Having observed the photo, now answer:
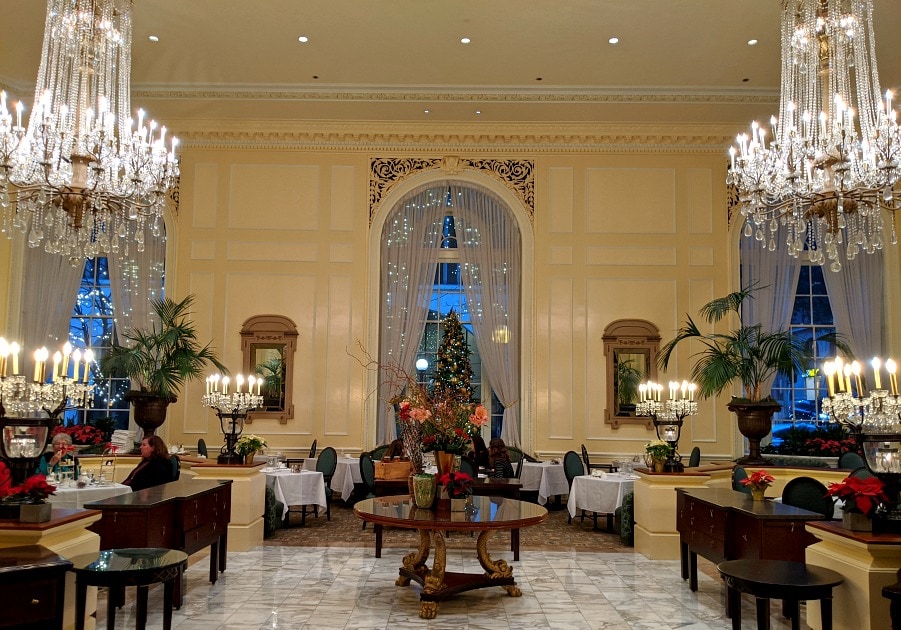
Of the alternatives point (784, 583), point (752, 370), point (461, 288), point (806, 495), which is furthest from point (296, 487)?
point (784, 583)

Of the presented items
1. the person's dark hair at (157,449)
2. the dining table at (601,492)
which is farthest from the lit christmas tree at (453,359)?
the person's dark hair at (157,449)

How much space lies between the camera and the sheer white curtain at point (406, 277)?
12.9 m

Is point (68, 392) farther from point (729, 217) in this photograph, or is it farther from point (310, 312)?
point (729, 217)

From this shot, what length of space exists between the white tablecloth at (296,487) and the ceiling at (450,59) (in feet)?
18.3

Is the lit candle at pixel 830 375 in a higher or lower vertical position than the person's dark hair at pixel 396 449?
higher

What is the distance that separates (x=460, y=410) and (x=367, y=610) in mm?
1698

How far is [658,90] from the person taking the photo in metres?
11.8

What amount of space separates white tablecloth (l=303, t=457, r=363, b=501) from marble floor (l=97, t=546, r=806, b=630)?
334 centimetres

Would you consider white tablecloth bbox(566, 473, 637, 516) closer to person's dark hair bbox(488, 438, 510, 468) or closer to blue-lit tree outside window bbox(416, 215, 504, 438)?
person's dark hair bbox(488, 438, 510, 468)

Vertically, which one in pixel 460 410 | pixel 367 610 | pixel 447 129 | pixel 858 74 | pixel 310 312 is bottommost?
pixel 367 610

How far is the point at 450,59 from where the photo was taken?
1088cm

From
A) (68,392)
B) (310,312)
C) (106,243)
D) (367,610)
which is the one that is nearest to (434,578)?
(367,610)

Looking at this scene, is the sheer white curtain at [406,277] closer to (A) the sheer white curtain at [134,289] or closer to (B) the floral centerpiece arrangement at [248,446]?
(A) the sheer white curtain at [134,289]

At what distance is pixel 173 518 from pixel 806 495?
16.4 ft
